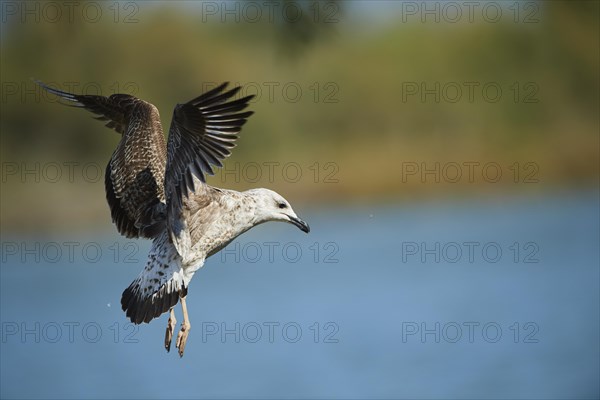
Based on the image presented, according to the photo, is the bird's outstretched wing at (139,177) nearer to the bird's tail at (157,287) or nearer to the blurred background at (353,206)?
the bird's tail at (157,287)

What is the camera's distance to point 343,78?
16.5 metres

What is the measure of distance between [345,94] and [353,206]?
5.51 feet

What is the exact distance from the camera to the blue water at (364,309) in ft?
41.8

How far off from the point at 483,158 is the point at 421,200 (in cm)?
121

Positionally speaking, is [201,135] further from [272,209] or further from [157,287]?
[157,287]

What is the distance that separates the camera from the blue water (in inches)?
501

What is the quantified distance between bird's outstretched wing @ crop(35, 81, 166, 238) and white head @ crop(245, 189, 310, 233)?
2.17ft

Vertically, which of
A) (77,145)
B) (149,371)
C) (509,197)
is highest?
(77,145)

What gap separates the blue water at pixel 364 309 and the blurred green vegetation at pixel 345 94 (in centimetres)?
71

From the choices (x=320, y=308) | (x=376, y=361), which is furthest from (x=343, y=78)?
(x=376, y=361)

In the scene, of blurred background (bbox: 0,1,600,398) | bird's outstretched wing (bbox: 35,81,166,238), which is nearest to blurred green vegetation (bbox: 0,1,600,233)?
blurred background (bbox: 0,1,600,398)

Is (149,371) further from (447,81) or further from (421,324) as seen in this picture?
(447,81)

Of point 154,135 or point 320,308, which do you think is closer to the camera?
point 154,135

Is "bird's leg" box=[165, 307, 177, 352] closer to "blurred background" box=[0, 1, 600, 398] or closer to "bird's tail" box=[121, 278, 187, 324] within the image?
"bird's tail" box=[121, 278, 187, 324]
